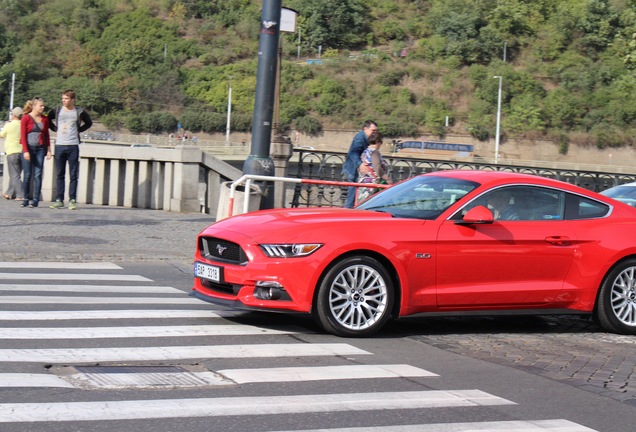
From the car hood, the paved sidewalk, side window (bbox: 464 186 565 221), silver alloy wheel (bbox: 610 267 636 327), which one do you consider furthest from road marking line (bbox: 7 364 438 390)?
the paved sidewalk

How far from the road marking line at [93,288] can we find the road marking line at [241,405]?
4.67m

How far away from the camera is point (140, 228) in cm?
1695

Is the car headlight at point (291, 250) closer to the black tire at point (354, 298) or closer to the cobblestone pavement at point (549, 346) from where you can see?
the black tire at point (354, 298)

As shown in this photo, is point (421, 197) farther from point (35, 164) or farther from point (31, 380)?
point (35, 164)

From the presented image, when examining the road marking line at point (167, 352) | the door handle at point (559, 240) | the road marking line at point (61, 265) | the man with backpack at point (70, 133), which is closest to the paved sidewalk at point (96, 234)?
the road marking line at point (61, 265)

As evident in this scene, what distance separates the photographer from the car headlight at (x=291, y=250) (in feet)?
27.7

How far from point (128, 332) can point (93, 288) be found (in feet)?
8.54

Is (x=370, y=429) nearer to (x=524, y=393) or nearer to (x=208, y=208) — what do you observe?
Result: (x=524, y=393)

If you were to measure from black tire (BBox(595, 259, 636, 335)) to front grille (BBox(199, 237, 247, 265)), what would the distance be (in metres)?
3.32

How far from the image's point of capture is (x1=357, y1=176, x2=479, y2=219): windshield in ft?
30.3

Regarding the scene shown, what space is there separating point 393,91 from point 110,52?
130 feet

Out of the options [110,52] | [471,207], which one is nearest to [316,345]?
[471,207]

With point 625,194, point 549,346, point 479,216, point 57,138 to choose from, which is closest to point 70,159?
point 57,138

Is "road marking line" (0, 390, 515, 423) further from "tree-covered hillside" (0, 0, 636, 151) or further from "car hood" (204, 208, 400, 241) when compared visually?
"tree-covered hillside" (0, 0, 636, 151)
